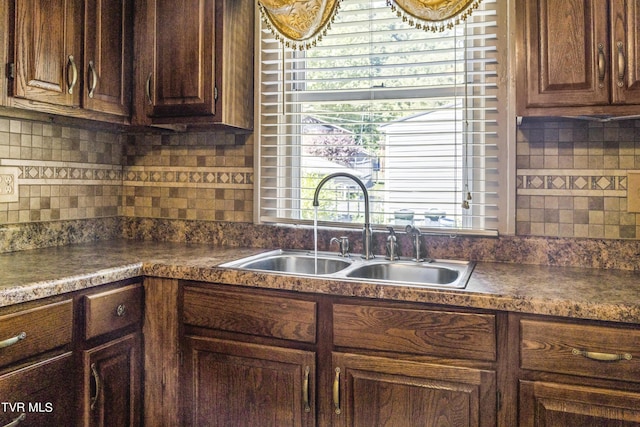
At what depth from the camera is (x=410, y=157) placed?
6.49 ft

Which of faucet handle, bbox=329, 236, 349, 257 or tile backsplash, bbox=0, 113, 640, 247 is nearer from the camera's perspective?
tile backsplash, bbox=0, 113, 640, 247

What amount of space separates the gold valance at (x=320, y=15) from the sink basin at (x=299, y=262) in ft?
2.79

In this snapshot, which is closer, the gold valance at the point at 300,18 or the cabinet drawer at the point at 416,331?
the cabinet drawer at the point at 416,331

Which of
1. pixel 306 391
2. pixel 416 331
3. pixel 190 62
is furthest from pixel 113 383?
pixel 190 62

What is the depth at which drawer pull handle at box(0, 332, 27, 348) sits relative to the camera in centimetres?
123

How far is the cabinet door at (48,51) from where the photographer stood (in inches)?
63.6

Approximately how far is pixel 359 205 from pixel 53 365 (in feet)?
4.27

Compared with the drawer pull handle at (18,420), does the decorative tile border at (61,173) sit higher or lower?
higher

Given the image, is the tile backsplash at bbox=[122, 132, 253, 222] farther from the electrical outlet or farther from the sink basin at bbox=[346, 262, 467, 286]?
the electrical outlet

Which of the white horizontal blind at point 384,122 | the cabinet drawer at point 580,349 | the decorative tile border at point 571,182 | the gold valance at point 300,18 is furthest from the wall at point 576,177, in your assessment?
the gold valance at point 300,18

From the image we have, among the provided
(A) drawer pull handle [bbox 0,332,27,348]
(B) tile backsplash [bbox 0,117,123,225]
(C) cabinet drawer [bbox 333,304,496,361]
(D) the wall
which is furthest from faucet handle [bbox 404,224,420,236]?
(B) tile backsplash [bbox 0,117,123,225]

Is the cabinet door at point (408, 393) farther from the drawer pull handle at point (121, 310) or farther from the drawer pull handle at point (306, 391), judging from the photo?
the drawer pull handle at point (121, 310)

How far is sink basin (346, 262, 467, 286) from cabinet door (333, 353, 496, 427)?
1.28 feet

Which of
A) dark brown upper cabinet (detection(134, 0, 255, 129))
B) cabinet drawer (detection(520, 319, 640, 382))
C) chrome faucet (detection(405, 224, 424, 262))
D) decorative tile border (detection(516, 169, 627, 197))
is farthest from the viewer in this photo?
dark brown upper cabinet (detection(134, 0, 255, 129))
